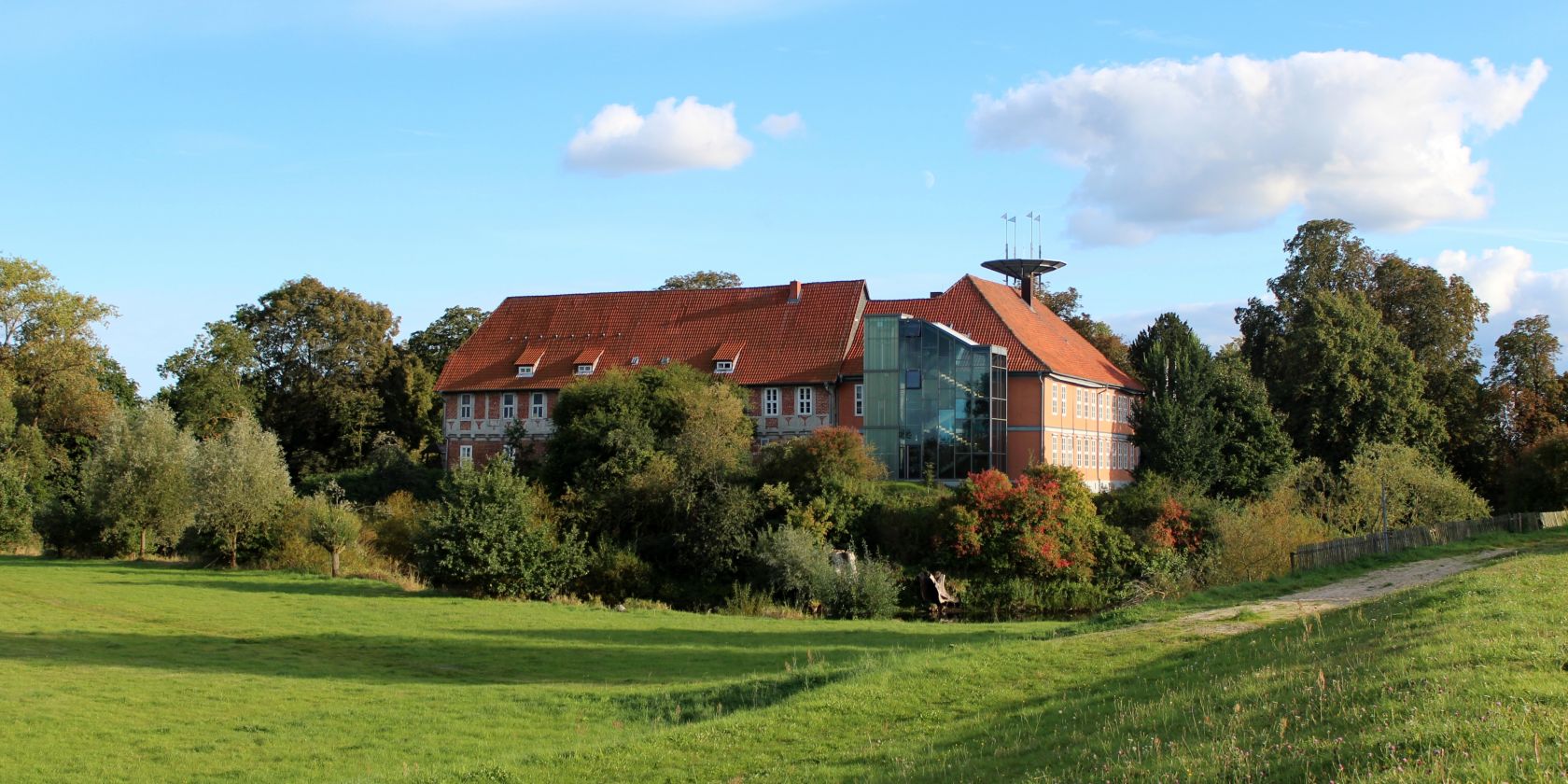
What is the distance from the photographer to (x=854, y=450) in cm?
4409

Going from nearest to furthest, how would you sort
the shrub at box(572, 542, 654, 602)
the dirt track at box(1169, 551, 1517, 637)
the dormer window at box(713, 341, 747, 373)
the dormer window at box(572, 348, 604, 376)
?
the dirt track at box(1169, 551, 1517, 637)
the shrub at box(572, 542, 654, 602)
the dormer window at box(713, 341, 747, 373)
the dormer window at box(572, 348, 604, 376)

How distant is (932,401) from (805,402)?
6.66 m

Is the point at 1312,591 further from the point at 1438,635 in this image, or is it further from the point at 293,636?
the point at 293,636

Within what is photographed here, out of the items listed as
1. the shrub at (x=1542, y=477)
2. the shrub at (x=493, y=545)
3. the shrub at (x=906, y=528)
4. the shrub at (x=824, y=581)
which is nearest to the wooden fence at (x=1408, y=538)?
the shrub at (x=1542, y=477)

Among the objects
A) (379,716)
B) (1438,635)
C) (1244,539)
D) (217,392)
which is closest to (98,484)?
(217,392)

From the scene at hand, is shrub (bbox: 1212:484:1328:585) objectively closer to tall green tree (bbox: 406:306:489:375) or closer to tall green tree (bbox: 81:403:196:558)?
tall green tree (bbox: 81:403:196:558)

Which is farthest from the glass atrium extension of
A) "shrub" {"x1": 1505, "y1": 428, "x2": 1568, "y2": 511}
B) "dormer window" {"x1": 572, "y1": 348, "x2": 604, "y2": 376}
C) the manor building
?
"shrub" {"x1": 1505, "y1": 428, "x2": 1568, "y2": 511}

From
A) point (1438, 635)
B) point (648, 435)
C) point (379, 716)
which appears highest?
point (648, 435)

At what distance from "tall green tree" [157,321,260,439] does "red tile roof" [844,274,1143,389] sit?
33.9m

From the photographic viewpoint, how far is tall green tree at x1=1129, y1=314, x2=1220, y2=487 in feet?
173

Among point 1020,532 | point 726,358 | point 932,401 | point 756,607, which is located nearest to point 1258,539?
point 1020,532

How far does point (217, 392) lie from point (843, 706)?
196ft

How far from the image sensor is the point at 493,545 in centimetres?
3678

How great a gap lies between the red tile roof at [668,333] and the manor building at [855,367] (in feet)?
0.26
